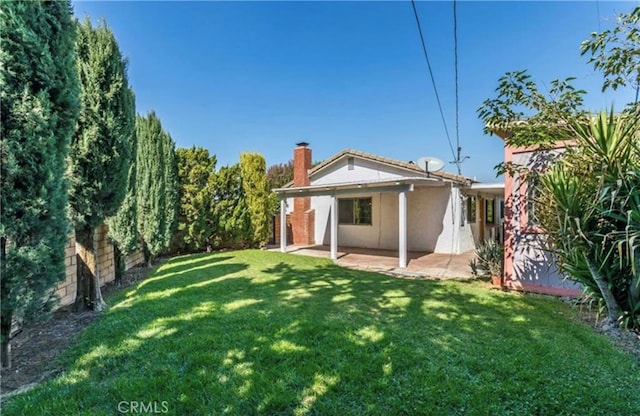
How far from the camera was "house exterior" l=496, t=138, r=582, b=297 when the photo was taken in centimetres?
723

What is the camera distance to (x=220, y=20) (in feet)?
31.8

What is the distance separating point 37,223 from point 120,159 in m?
2.76

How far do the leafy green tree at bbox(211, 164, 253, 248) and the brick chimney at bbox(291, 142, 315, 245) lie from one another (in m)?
3.25

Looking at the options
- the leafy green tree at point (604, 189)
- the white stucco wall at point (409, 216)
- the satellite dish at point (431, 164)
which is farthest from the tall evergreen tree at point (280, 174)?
the leafy green tree at point (604, 189)

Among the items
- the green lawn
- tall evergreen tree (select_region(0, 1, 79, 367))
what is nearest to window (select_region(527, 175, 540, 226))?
the green lawn

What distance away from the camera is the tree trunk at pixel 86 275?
18.5 ft

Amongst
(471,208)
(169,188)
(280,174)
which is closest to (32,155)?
(169,188)

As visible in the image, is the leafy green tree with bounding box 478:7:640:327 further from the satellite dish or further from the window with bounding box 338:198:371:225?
the window with bounding box 338:198:371:225

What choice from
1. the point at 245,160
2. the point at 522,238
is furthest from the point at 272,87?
the point at 522,238

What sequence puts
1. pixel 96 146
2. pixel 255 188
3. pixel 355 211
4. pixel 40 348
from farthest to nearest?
pixel 355 211
pixel 255 188
pixel 96 146
pixel 40 348

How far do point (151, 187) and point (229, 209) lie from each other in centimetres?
421

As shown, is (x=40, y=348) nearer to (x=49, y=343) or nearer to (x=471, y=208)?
(x=49, y=343)

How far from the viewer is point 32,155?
3293mm

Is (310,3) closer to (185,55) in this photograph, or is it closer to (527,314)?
(185,55)
